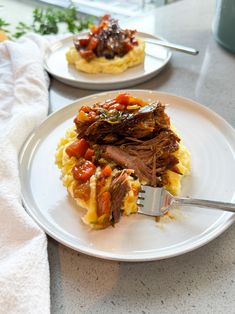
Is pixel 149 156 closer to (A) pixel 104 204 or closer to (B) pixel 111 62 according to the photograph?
(A) pixel 104 204

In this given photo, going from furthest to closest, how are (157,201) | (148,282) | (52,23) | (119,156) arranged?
(52,23) < (119,156) < (157,201) < (148,282)

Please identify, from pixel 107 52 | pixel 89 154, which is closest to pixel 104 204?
pixel 89 154

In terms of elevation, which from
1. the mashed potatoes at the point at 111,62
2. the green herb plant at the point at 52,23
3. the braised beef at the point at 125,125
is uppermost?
the braised beef at the point at 125,125

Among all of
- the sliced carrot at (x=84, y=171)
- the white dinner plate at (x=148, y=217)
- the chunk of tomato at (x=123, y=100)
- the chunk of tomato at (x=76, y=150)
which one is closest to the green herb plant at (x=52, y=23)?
the white dinner plate at (x=148, y=217)

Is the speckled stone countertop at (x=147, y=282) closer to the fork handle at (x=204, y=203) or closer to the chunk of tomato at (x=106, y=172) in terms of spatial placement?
the fork handle at (x=204, y=203)

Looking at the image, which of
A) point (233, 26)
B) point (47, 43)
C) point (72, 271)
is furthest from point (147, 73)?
point (72, 271)
